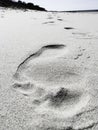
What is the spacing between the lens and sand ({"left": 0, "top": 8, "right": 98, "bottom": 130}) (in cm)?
78

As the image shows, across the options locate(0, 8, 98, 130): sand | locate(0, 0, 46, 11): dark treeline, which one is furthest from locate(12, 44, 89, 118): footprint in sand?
locate(0, 0, 46, 11): dark treeline

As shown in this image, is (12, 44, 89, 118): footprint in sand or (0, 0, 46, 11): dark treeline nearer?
(12, 44, 89, 118): footprint in sand

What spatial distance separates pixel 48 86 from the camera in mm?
1023

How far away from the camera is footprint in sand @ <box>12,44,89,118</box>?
87cm

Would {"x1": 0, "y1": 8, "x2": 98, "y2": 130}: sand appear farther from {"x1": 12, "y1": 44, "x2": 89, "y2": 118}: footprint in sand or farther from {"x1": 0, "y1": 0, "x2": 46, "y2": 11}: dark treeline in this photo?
{"x1": 0, "y1": 0, "x2": 46, "y2": 11}: dark treeline

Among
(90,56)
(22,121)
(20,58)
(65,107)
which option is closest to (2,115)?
(22,121)

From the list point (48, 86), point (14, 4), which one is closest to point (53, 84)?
point (48, 86)

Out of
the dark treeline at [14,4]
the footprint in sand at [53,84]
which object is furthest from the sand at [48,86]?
the dark treeline at [14,4]

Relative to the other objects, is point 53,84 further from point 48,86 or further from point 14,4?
point 14,4

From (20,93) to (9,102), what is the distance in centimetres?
8

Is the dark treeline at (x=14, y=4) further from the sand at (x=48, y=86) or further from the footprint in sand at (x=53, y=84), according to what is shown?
the footprint in sand at (x=53, y=84)

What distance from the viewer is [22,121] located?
775mm

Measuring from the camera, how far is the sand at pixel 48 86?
0.78m

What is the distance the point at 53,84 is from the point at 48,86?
0.03m
